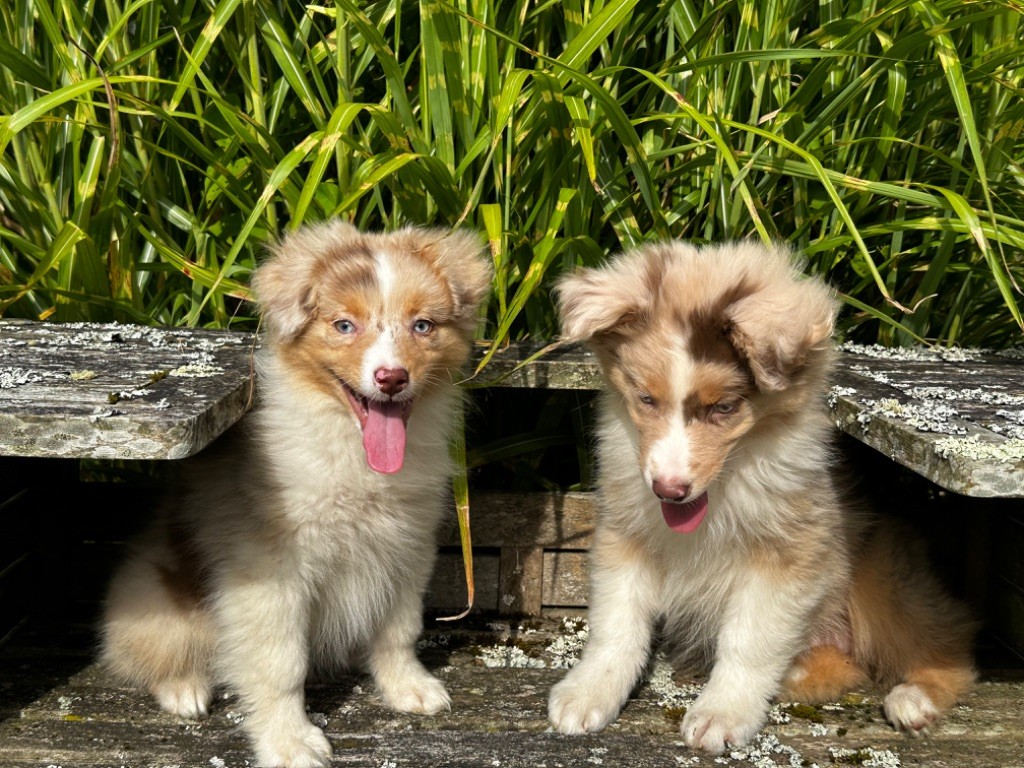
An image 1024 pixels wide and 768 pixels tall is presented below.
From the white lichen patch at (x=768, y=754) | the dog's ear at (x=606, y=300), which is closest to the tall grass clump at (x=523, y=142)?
the dog's ear at (x=606, y=300)

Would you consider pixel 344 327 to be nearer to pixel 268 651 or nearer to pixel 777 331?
pixel 268 651

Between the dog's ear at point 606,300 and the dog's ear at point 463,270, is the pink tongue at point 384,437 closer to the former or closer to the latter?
the dog's ear at point 463,270

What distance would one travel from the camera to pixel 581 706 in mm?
2811

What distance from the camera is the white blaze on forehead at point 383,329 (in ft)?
8.27

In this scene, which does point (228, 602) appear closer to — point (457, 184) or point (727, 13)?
point (457, 184)

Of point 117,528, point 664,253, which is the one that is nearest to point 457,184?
point 664,253

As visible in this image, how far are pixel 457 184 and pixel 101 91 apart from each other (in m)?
1.21

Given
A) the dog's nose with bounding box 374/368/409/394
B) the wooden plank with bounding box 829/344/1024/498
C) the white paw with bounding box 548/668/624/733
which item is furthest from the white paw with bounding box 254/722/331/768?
the wooden plank with bounding box 829/344/1024/498

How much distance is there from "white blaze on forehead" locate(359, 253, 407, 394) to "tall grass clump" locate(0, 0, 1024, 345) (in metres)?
0.36

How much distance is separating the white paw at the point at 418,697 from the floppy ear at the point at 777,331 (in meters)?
1.22

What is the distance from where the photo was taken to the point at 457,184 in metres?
3.21

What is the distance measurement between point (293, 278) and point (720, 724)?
156cm

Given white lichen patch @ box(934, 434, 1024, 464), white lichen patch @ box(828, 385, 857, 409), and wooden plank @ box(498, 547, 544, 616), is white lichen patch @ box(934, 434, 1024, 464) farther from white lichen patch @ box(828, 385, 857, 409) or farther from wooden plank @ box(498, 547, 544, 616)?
wooden plank @ box(498, 547, 544, 616)

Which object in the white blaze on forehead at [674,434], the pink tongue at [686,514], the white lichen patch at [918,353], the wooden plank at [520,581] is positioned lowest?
the wooden plank at [520,581]
